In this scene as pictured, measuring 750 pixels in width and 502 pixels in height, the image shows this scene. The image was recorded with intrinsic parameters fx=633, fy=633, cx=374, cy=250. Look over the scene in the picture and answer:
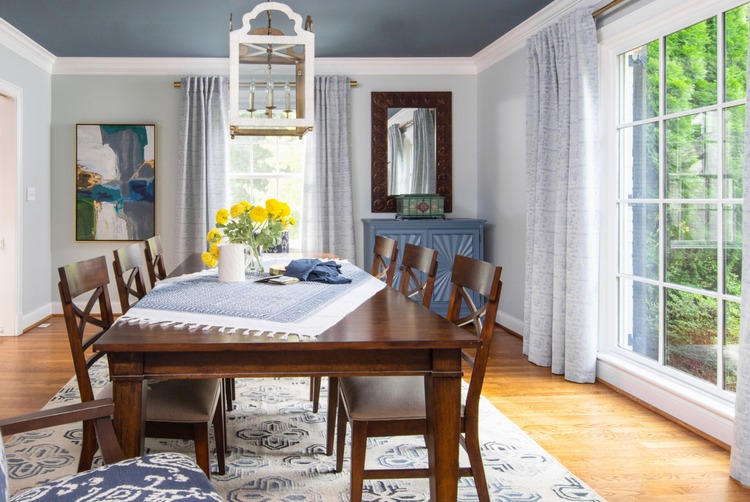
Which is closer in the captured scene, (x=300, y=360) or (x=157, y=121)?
(x=300, y=360)

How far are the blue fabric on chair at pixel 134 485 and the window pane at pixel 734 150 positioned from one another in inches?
103

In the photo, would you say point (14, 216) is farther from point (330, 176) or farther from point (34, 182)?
point (330, 176)

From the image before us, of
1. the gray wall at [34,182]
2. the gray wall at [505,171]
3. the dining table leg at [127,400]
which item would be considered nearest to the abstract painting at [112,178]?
the gray wall at [34,182]

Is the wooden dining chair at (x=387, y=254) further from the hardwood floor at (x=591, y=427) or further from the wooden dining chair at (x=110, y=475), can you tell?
the wooden dining chair at (x=110, y=475)

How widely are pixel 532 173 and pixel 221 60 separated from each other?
10.6 feet

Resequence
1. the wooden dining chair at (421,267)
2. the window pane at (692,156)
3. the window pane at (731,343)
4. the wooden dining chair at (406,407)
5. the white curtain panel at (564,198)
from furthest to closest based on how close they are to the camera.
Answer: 1. the white curtain panel at (564,198)
2. the window pane at (692,156)
3. the window pane at (731,343)
4. the wooden dining chair at (421,267)
5. the wooden dining chair at (406,407)

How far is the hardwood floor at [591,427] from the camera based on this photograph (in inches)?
96.7

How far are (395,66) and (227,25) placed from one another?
5.94 feet

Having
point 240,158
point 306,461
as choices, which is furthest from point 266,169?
point 306,461

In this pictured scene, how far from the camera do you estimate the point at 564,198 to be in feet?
13.3

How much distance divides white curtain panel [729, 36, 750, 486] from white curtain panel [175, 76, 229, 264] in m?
4.52

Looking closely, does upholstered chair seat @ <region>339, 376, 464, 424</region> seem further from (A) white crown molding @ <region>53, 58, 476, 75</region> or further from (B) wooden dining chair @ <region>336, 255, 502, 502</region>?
(A) white crown molding @ <region>53, 58, 476, 75</region>

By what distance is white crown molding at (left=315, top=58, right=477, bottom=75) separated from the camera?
606cm

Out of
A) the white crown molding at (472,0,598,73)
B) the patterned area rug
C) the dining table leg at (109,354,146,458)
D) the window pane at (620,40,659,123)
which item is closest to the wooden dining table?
the dining table leg at (109,354,146,458)
